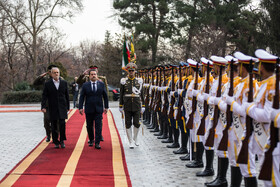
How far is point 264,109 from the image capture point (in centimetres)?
421

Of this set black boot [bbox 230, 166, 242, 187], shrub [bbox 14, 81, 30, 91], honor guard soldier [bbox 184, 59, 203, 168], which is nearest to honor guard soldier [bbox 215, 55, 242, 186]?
black boot [bbox 230, 166, 242, 187]

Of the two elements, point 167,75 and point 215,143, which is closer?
point 215,143

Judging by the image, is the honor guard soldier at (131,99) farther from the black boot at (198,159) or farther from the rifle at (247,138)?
the rifle at (247,138)

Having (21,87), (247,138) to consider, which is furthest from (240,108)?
(21,87)

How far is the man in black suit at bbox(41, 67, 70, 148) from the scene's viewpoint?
9820 mm

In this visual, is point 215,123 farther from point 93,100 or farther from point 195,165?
point 93,100

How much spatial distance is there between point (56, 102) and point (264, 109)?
6.60 m

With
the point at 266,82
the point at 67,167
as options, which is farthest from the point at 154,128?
the point at 266,82

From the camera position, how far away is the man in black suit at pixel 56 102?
9820 millimetres

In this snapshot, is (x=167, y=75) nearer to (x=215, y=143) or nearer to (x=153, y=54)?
(x=215, y=143)

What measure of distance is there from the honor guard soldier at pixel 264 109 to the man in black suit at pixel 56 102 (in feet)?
20.2

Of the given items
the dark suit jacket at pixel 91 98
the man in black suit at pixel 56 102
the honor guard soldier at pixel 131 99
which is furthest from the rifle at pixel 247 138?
the man in black suit at pixel 56 102

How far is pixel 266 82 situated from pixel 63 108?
21.3 ft

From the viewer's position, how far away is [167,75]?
11.3 m
